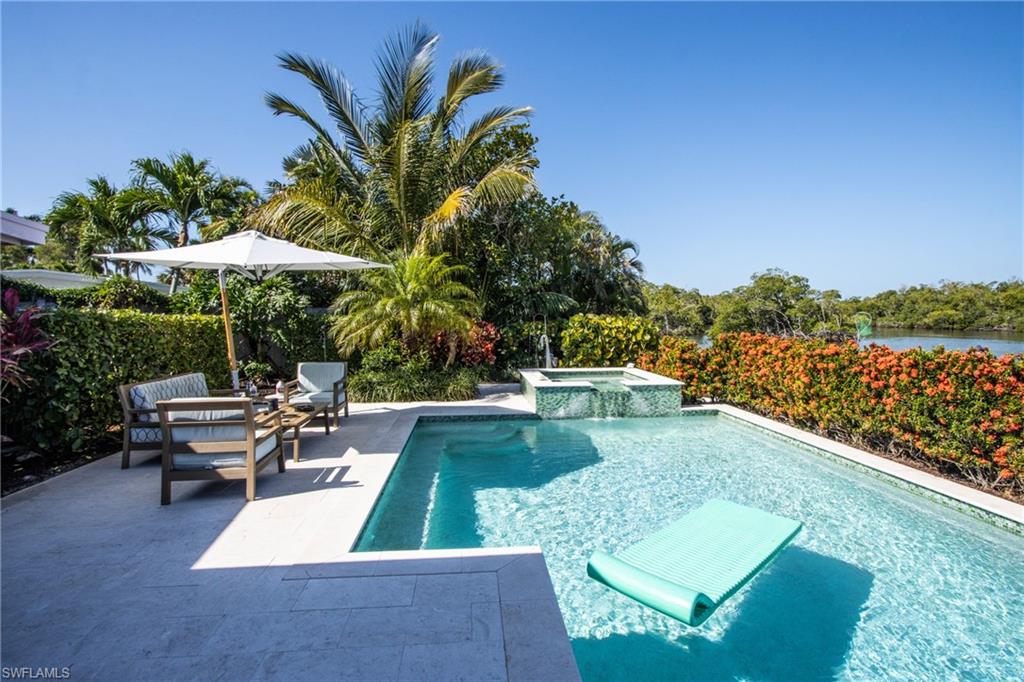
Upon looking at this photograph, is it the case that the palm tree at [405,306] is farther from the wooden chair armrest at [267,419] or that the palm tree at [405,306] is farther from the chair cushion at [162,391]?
the wooden chair armrest at [267,419]

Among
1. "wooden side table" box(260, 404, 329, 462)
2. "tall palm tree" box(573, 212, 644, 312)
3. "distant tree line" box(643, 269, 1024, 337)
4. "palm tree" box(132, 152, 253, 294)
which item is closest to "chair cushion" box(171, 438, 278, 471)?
"wooden side table" box(260, 404, 329, 462)

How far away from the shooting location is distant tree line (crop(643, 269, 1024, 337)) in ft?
56.0

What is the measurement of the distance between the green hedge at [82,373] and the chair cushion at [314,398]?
184 centimetres

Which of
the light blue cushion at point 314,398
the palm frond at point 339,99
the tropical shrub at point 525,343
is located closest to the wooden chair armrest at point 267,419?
the light blue cushion at point 314,398

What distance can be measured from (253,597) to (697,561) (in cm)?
263

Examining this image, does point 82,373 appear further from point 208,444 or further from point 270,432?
point 270,432

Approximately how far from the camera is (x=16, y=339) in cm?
424

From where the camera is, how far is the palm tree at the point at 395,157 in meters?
10.6

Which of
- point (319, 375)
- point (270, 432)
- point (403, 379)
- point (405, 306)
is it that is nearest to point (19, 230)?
point (270, 432)

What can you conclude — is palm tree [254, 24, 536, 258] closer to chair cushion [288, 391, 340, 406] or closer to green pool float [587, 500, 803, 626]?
chair cushion [288, 391, 340, 406]

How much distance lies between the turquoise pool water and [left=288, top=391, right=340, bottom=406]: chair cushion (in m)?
1.48

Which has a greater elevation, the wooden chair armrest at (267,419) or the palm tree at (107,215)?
the palm tree at (107,215)

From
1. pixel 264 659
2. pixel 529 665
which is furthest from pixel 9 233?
pixel 529 665

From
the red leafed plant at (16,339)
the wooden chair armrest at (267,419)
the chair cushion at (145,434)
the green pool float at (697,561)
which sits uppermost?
the red leafed plant at (16,339)
